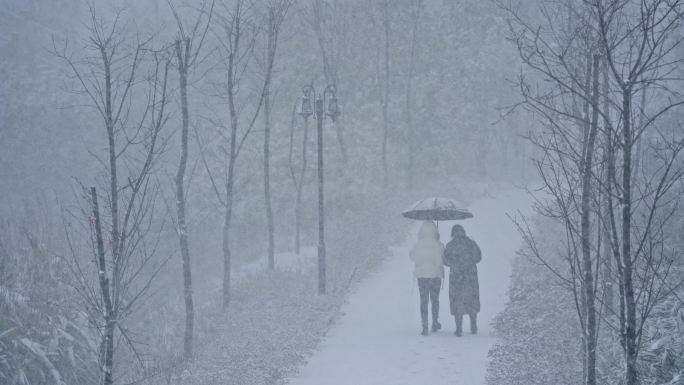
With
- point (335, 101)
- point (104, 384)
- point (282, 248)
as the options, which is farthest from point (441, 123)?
point (104, 384)

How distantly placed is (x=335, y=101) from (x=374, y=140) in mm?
15195

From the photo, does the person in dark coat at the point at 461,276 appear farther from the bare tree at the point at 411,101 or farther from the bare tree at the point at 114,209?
the bare tree at the point at 411,101

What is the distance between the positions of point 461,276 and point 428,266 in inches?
24.8

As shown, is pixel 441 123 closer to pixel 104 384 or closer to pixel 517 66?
pixel 517 66

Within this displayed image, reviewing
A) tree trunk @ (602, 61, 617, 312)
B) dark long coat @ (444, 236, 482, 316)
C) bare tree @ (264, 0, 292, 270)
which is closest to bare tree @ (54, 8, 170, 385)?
tree trunk @ (602, 61, 617, 312)

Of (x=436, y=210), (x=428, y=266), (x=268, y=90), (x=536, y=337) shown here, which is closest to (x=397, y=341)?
(x=428, y=266)

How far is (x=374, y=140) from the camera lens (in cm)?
2889

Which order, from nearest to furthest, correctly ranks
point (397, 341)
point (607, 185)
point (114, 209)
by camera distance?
1. point (607, 185)
2. point (114, 209)
3. point (397, 341)

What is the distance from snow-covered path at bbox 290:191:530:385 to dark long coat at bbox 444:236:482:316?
0.59 meters

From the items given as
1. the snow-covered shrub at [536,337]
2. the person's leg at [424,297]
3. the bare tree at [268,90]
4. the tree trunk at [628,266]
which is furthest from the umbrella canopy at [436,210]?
the bare tree at [268,90]

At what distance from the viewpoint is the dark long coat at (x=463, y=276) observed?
9.90 metres

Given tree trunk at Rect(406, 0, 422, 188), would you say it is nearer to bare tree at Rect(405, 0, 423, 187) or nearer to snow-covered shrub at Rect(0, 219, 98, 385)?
bare tree at Rect(405, 0, 423, 187)

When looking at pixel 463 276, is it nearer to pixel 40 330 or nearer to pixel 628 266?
pixel 628 266

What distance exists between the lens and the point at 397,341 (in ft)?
32.2
